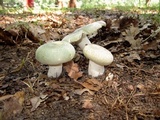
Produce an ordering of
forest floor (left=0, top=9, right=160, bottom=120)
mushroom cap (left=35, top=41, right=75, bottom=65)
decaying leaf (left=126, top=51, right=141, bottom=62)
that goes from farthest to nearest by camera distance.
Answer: decaying leaf (left=126, top=51, right=141, bottom=62) → mushroom cap (left=35, top=41, right=75, bottom=65) → forest floor (left=0, top=9, right=160, bottom=120)

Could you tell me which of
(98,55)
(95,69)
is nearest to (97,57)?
(98,55)

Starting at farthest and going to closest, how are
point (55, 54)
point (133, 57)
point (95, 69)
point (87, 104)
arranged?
point (133, 57), point (95, 69), point (55, 54), point (87, 104)

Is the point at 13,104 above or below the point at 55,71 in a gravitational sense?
below

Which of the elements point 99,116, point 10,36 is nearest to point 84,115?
point 99,116

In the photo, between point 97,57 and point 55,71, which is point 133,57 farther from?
A: point 55,71

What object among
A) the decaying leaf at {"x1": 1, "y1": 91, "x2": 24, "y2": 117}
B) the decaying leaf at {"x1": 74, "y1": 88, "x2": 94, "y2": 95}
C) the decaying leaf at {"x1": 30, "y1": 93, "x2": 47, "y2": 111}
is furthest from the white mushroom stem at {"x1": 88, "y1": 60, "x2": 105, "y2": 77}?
the decaying leaf at {"x1": 1, "y1": 91, "x2": 24, "y2": 117}

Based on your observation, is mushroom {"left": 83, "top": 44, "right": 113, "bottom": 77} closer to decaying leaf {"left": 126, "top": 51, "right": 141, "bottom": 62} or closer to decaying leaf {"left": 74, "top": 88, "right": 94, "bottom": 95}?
decaying leaf {"left": 74, "top": 88, "right": 94, "bottom": 95}

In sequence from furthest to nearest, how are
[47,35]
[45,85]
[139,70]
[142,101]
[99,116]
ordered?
1. [47,35]
2. [139,70]
3. [45,85]
4. [142,101]
5. [99,116]

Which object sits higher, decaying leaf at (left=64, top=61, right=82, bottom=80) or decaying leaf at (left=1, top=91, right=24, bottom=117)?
decaying leaf at (left=64, top=61, right=82, bottom=80)

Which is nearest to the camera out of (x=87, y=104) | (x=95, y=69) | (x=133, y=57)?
(x=87, y=104)

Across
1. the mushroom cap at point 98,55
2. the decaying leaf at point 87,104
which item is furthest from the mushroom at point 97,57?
the decaying leaf at point 87,104

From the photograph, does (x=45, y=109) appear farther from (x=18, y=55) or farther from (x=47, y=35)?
(x=47, y=35)
